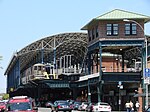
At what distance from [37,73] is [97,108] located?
46776 millimetres

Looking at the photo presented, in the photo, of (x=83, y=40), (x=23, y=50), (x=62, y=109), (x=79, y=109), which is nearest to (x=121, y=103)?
(x=79, y=109)

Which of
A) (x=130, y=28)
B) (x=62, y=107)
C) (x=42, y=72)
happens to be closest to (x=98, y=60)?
(x=130, y=28)

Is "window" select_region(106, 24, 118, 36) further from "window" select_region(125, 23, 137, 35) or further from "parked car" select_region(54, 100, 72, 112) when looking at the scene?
"parked car" select_region(54, 100, 72, 112)

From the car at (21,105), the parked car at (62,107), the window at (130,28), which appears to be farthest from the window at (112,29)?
the car at (21,105)

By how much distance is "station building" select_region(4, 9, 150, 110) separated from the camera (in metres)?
71.2

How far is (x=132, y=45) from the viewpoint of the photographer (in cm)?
7269

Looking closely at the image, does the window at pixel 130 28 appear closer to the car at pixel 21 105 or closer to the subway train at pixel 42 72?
the subway train at pixel 42 72

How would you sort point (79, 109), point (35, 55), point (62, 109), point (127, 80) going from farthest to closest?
point (35, 55) < point (79, 109) < point (127, 80) < point (62, 109)

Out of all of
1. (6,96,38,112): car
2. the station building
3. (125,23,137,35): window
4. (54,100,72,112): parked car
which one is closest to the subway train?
the station building

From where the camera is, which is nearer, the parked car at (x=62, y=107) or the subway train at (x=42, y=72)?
the parked car at (x=62, y=107)

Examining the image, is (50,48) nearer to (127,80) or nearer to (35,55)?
(35,55)

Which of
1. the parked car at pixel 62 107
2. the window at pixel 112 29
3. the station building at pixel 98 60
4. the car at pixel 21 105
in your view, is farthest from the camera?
the window at pixel 112 29

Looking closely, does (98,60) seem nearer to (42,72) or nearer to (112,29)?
(112,29)

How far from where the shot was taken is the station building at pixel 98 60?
234 ft
